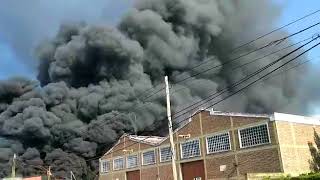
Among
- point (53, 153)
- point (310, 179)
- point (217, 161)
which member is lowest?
point (310, 179)

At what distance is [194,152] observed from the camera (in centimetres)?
3044

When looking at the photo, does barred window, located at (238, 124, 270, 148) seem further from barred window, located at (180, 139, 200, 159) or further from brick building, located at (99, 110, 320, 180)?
barred window, located at (180, 139, 200, 159)

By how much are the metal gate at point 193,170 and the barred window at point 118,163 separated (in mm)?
8884

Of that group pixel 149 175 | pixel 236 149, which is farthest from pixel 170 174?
pixel 236 149

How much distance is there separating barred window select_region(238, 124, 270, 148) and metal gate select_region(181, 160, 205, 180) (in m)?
4.69

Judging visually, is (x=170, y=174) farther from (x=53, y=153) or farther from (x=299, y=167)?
(x=53, y=153)

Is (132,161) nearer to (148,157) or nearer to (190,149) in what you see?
A: (148,157)

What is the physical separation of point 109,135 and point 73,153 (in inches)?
209

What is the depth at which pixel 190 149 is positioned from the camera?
101 feet

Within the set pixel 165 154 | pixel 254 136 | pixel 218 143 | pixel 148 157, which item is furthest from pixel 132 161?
pixel 254 136

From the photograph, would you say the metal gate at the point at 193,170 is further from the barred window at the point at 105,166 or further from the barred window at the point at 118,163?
the barred window at the point at 105,166

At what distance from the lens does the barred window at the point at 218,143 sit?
27.6m

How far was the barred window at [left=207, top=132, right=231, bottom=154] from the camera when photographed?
27.6m

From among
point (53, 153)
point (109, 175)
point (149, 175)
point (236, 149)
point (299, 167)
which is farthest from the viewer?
point (53, 153)
